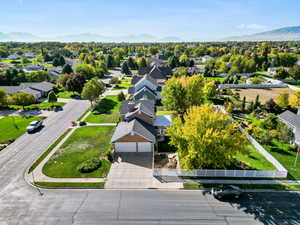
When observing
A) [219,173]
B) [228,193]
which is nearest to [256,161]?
[219,173]

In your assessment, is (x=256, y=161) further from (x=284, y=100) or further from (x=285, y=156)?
(x=284, y=100)

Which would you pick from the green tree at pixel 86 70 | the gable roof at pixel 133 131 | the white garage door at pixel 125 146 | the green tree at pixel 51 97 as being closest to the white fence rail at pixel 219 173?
the gable roof at pixel 133 131

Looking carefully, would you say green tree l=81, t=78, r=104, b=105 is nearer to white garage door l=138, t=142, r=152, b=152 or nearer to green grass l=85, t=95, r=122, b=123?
green grass l=85, t=95, r=122, b=123

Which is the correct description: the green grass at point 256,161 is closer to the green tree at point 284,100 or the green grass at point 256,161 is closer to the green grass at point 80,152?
the green grass at point 80,152

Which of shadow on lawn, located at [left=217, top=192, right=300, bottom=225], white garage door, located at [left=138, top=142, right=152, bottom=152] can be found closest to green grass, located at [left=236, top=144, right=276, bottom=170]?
shadow on lawn, located at [left=217, top=192, right=300, bottom=225]

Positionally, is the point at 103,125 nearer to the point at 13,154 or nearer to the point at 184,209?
the point at 13,154

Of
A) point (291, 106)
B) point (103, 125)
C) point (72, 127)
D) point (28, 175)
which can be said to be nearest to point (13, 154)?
point (28, 175)
